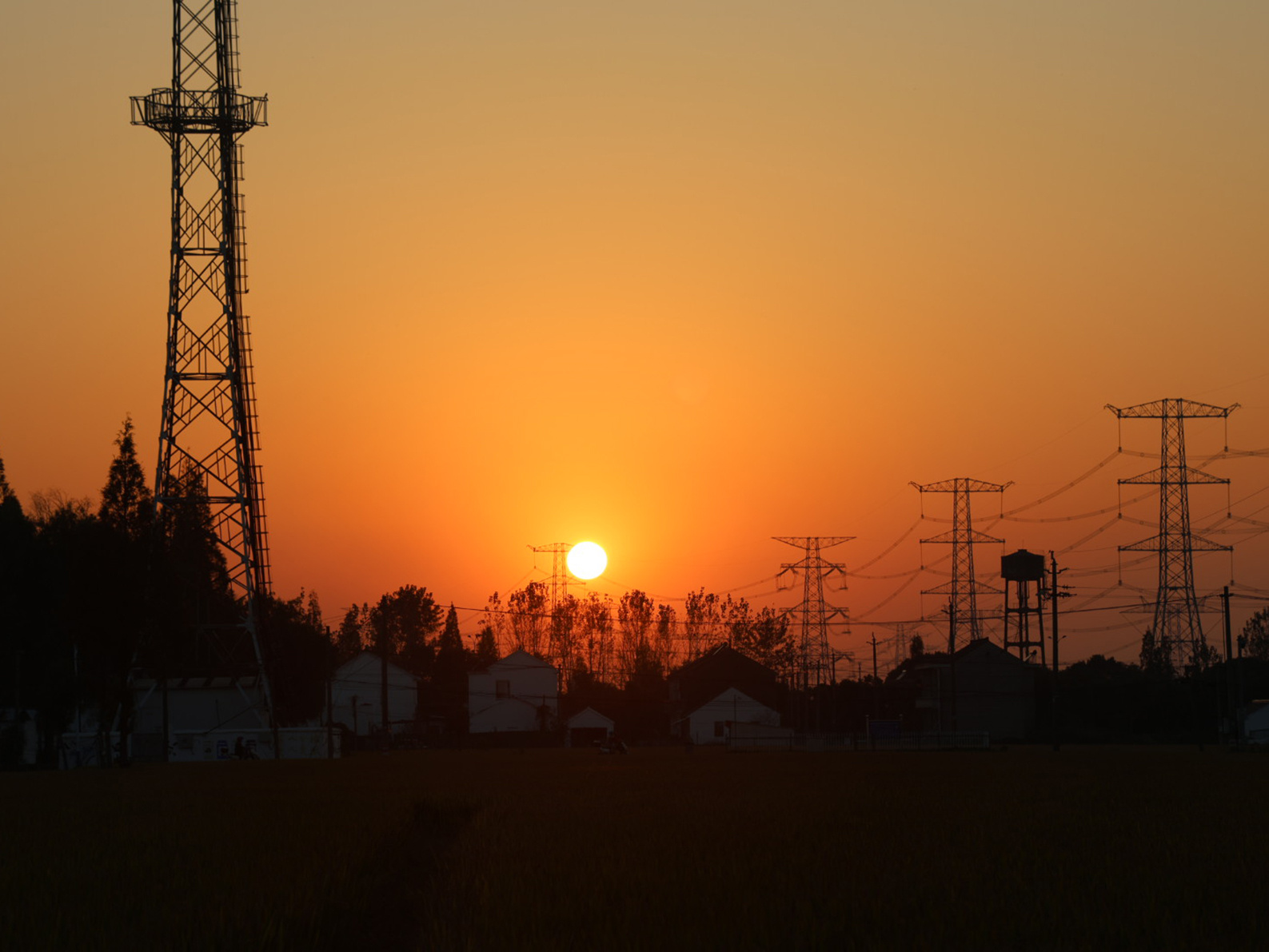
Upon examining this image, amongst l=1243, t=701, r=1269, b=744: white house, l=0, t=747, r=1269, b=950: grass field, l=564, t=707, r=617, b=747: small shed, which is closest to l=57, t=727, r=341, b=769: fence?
l=0, t=747, r=1269, b=950: grass field

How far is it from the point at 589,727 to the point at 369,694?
63.5ft

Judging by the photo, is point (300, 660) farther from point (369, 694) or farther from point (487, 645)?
point (487, 645)

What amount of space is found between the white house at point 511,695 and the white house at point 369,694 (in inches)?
225

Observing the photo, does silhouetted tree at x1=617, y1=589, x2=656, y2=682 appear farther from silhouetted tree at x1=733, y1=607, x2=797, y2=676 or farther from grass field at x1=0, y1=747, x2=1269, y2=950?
grass field at x1=0, y1=747, x2=1269, y2=950

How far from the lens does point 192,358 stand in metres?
54.8

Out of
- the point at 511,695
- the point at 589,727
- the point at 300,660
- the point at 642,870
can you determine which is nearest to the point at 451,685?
the point at 511,695

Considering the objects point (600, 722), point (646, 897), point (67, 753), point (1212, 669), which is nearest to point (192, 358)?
point (67, 753)

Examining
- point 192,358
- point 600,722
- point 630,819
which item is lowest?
point 600,722

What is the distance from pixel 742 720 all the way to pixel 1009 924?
4304 inches

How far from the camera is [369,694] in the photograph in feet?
385

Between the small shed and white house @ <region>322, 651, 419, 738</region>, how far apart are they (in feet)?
46.0

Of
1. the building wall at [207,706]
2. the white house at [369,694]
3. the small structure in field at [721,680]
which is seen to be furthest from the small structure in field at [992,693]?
the building wall at [207,706]

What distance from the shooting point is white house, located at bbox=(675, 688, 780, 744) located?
11594cm

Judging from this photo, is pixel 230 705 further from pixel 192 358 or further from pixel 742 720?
pixel 742 720
